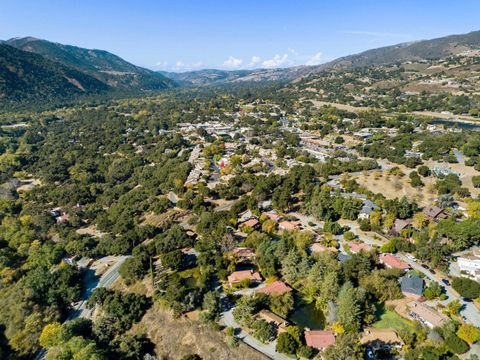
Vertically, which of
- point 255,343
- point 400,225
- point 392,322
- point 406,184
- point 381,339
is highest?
point 406,184

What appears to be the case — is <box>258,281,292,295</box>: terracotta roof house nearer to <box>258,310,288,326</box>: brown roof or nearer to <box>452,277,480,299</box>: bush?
<box>258,310,288,326</box>: brown roof

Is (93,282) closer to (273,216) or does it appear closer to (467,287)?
(273,216)

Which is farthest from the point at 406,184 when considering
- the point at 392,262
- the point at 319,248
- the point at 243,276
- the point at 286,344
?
the point at 286,344

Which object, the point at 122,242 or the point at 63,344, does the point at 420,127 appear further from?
the point at 63,344

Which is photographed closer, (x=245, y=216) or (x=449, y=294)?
(x=449, y=294)

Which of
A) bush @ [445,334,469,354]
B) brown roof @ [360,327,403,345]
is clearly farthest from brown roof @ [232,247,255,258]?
bush @ [445,334,469,354]

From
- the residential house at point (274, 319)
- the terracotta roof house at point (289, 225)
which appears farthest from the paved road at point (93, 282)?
the terracotta roof house at point (289, 225)
